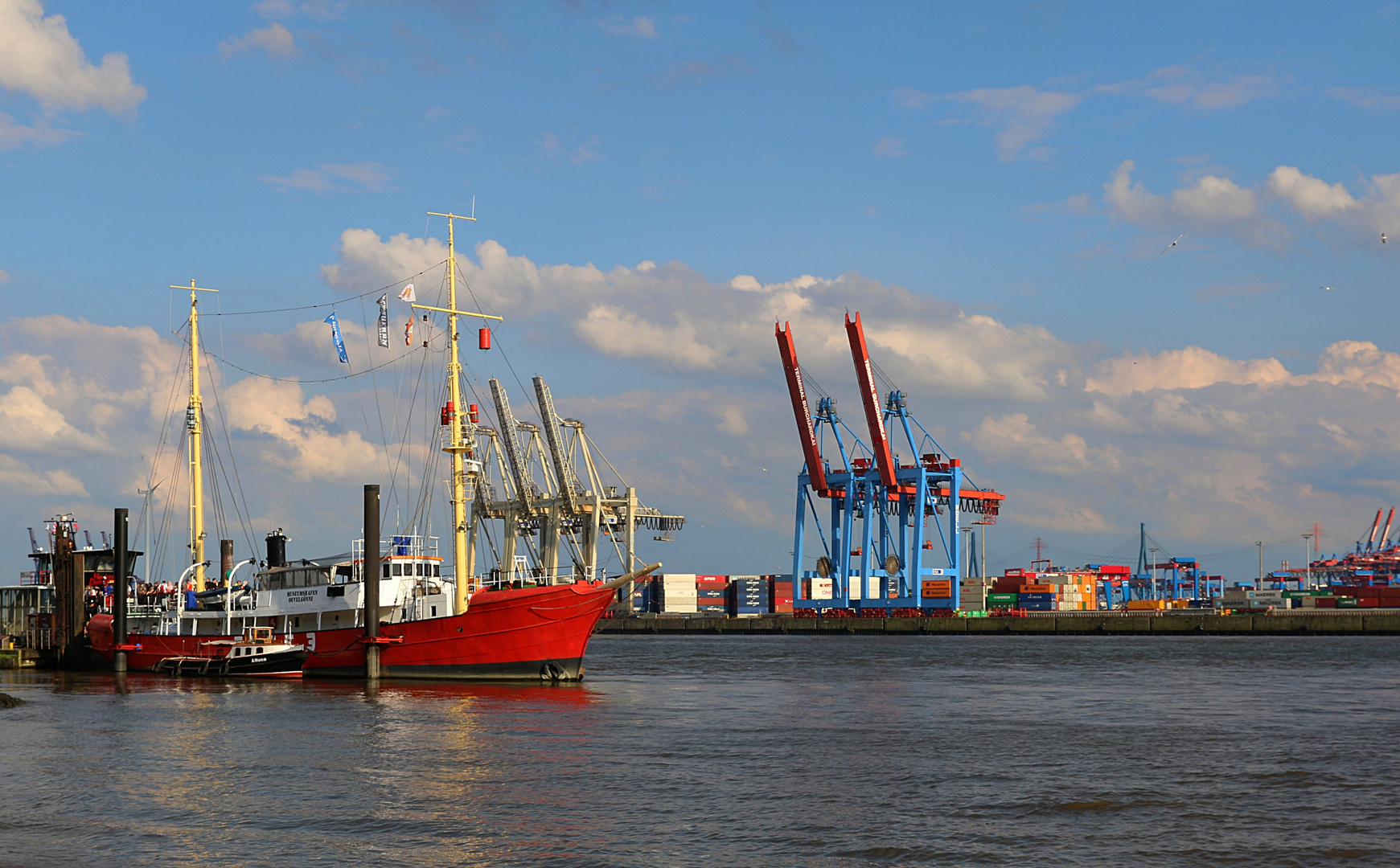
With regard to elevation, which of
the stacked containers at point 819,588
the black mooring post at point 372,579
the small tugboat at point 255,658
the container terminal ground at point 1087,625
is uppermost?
the black mooring post at point 372,579

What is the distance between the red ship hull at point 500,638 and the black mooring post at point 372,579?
2.17 feet

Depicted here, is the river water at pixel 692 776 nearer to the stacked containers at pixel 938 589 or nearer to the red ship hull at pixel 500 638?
the red ship hull at pixel 500 638

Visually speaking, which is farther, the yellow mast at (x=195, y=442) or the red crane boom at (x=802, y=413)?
the red crane boom at (x=802, y=413)

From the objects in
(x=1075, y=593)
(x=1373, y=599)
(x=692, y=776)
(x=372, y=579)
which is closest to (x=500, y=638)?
(x=372, y=579)

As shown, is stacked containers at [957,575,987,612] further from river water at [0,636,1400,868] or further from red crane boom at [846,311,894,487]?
river water at [0,636,1400,868]

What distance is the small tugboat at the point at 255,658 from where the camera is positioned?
172 feet

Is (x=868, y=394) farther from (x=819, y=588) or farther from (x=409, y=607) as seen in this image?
(x=409, y=607)

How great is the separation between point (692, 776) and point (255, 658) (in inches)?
1288

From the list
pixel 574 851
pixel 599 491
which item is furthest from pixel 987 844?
pixel 599 491

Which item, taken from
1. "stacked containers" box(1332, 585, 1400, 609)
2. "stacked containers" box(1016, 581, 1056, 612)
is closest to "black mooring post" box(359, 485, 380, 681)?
"stacked containers" box(1016, 581, 1056, 612)

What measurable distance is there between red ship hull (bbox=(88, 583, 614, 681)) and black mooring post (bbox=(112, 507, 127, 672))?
1433 centimetres

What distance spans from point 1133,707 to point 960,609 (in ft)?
401

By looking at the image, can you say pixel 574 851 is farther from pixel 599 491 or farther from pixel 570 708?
pixel 599 491

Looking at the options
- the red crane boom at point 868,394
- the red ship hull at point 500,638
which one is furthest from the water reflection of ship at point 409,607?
the red crane boom at point 868,394
